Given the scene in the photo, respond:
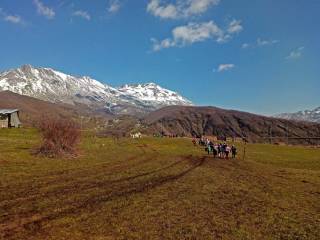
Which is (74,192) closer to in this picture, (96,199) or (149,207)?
(96,199)

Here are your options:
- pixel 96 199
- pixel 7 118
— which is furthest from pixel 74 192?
pixel 7 118

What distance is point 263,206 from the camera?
20.2 meters

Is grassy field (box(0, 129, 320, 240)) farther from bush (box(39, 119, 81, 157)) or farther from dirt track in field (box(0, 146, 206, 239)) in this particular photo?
bush (box(39, 119, 81, 157))

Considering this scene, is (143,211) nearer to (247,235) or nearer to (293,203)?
(247,235)

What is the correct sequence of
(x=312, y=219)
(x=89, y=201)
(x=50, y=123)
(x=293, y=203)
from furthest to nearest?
(x=50, y=123)
(x=293, y=203)
(x=89, y=201)
(x=312, y=219)

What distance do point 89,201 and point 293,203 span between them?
11288 mm

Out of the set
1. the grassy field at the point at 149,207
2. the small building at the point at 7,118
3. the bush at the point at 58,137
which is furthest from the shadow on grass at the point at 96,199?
the small building at the point at 7,118

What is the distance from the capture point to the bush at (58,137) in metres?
46.8

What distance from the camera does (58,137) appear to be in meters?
48.7

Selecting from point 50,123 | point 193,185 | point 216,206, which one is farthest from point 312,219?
point 50,123

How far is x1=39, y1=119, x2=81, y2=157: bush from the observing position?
4681 centimetres

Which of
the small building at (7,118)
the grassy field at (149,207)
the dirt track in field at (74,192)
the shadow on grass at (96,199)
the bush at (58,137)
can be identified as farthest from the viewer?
the small building at (7,118)

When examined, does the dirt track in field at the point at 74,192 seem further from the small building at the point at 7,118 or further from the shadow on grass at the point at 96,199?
the small building at the point at 7,118

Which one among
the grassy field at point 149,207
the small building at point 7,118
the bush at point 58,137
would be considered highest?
the small building at point 7,118
